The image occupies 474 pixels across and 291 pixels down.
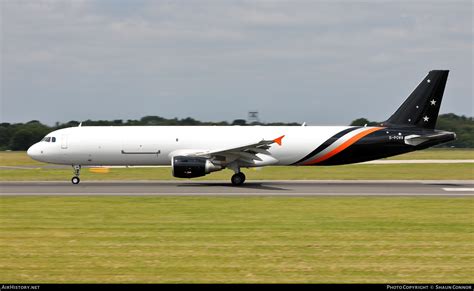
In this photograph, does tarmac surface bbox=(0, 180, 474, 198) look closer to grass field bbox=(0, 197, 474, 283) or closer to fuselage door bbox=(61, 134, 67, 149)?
fuselage door bbox=(61, 134, 67, 149)

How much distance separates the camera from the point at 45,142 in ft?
130

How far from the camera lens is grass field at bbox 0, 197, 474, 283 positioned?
1388 cm

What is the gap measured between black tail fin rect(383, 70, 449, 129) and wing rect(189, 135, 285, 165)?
26.5ft

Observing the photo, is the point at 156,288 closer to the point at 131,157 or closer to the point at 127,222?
the point at 127,222

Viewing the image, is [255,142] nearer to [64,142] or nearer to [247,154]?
[247,154]

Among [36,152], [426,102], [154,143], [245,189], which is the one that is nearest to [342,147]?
[426,102]

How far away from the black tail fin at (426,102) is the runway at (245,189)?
12.8 feet

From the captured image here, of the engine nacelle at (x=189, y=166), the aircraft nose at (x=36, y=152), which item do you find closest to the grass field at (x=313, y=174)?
the aircraft nose at (x=36, y=152)

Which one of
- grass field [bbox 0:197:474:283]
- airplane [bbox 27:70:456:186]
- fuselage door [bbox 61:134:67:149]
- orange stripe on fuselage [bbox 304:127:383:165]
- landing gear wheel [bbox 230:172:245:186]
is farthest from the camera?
orange stripe on fuselage [bbox 304:127:383:165]

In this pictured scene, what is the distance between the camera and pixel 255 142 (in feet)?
127

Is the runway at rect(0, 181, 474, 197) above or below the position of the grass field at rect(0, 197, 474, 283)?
above

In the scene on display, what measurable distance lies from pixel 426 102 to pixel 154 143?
1644 centimetres

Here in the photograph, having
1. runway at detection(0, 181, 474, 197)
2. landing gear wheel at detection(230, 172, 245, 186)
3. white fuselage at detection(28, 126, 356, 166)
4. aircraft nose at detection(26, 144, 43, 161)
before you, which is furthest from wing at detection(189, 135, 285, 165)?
aircraft nose at detection(26, 144, 43, 161)

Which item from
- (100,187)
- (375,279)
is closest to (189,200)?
(100,187)
